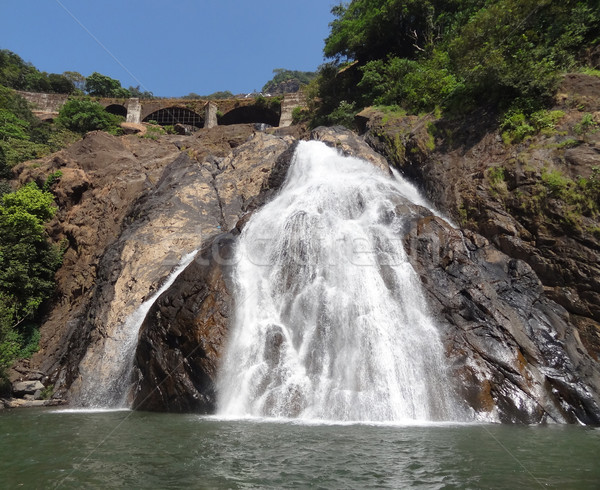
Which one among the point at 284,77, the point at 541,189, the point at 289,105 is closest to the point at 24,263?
the point at 541,189

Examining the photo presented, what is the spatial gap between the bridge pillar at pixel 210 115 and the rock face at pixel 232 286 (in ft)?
70.1

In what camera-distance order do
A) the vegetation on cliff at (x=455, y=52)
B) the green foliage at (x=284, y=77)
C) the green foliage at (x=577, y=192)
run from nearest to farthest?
the green foliage at (x=577, y=192), the vegetation on cliff at (x=455, y=52), the green foliage at (x=284, y=77)

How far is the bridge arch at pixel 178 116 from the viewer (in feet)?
157

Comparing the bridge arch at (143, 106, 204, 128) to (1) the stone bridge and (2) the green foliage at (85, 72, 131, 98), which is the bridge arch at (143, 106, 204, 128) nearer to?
(1) the stone bridge

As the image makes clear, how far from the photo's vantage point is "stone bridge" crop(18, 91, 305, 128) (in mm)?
44281

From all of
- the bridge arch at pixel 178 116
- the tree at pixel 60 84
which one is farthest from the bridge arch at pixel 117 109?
the tree at pixel 60 84

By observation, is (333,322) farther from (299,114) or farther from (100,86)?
(100,86)

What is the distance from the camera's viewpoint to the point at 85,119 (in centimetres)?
4072

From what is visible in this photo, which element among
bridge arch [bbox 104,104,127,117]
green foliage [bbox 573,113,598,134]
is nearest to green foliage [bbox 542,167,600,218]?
green foliage [bbox 573,113,598,134]

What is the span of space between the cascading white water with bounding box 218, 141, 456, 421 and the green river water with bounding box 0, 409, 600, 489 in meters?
1.44

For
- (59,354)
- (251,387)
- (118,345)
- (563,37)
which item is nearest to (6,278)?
(59,354)

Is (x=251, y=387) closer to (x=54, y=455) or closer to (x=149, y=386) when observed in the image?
(x=149, y=386)

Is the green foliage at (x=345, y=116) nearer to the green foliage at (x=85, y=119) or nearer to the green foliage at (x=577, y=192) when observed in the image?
the green foliage at (x=577, y=192)

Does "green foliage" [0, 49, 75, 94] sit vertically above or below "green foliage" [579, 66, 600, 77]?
above
